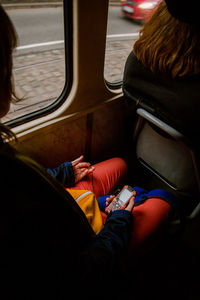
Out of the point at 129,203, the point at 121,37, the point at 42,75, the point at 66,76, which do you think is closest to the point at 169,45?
the point at 66,76

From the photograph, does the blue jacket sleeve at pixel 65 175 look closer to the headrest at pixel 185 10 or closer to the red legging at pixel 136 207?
the red legging at pixel 136 207

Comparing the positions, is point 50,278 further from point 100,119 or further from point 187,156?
point 100,119

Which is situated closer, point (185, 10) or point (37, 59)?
point (185, 10)

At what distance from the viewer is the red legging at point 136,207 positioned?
1136 millimetres

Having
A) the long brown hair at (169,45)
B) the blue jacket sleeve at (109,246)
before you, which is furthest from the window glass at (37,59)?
the blue jacket sleeve at (109,246)

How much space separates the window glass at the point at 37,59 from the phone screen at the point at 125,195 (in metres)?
0.81

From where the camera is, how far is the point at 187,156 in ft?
4.28

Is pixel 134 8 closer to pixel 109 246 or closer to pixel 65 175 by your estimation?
pixel 65 175

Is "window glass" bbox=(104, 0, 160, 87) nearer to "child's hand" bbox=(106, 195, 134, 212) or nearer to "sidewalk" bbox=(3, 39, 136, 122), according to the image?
"sidewalk" bbox=(3, 39, 136, 122)

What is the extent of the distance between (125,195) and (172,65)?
31.6 inches

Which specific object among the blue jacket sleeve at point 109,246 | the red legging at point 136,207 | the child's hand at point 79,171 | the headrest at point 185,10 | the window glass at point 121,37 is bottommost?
the red legging at point 136,207

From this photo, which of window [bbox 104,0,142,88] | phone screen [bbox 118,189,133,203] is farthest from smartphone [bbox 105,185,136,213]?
window [bbox 104,0,142,88]

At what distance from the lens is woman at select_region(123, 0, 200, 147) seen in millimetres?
880

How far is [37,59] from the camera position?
1.88m
